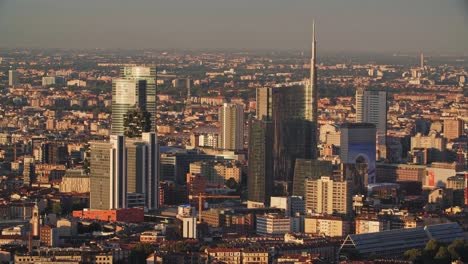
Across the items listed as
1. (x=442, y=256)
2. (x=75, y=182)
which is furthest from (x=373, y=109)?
(x=442, y=256)

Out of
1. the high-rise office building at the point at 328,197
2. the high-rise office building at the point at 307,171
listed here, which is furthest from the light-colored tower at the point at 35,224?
the high-rise office building at the point at 307,171

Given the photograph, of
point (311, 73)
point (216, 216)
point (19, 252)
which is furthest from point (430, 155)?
point (19, 252)

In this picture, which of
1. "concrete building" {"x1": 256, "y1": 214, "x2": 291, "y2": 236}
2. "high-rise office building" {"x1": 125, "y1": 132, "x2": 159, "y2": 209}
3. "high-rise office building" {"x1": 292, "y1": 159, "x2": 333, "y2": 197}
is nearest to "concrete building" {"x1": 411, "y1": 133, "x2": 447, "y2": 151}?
"high-rise office building" {"x1": 292, "y1": 159, "x2": 333, "y2": 197}

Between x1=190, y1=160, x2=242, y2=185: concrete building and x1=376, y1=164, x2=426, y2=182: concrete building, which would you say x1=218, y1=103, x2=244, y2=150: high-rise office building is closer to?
x1=190, y1=160, x2=242, y2=185: concrete building

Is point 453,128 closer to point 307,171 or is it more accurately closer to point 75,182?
point 307,171

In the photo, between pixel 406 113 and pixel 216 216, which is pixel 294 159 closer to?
pixel 216 216
